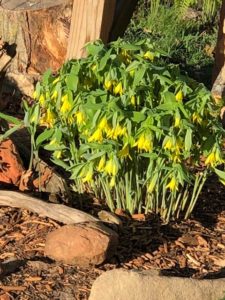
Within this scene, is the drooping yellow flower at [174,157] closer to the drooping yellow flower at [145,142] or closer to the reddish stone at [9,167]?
the drooping yellow flower at [145,142]

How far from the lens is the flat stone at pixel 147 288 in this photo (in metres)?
3.06

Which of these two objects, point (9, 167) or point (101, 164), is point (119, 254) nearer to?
point (101, 164)

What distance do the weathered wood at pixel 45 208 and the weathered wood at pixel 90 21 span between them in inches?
40.8

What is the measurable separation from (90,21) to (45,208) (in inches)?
49.0

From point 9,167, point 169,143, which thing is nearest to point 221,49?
point 9,167

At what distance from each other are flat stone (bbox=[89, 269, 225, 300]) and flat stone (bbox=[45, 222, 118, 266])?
0.33 meters

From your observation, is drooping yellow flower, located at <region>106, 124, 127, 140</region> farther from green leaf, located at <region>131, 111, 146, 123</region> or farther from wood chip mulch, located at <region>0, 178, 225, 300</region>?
wood chip mulch, located at <region>0, 178, 225, 300</region>

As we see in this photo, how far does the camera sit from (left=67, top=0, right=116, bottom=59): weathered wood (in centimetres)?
443

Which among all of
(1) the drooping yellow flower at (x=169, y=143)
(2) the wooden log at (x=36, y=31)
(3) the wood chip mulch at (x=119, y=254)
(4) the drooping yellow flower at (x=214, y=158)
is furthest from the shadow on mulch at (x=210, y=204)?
(2) the wooden log at (x=36, y=31)

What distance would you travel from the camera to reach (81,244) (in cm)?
342

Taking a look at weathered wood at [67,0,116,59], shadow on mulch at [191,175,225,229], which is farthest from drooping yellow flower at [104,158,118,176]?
weathered wood at [67,0,116,59]

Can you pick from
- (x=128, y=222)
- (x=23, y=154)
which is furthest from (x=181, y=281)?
(x=23, y=154)

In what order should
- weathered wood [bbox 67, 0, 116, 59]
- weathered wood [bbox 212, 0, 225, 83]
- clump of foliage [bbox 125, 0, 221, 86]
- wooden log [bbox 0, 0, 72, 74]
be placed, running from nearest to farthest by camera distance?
1. weathered wood [bbox 67, 0, 116, 59]
2. wooden log [bbox 0, 0, 72, 74]
3. weathered wood [bbox 212, 0, 225, 83]
4. clump of foliage [bbox 125, 0, 221, 86]

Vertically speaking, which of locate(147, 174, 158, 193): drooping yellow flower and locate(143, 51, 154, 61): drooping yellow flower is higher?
locate(143, 51, 154, 61): drooping yellow flower
